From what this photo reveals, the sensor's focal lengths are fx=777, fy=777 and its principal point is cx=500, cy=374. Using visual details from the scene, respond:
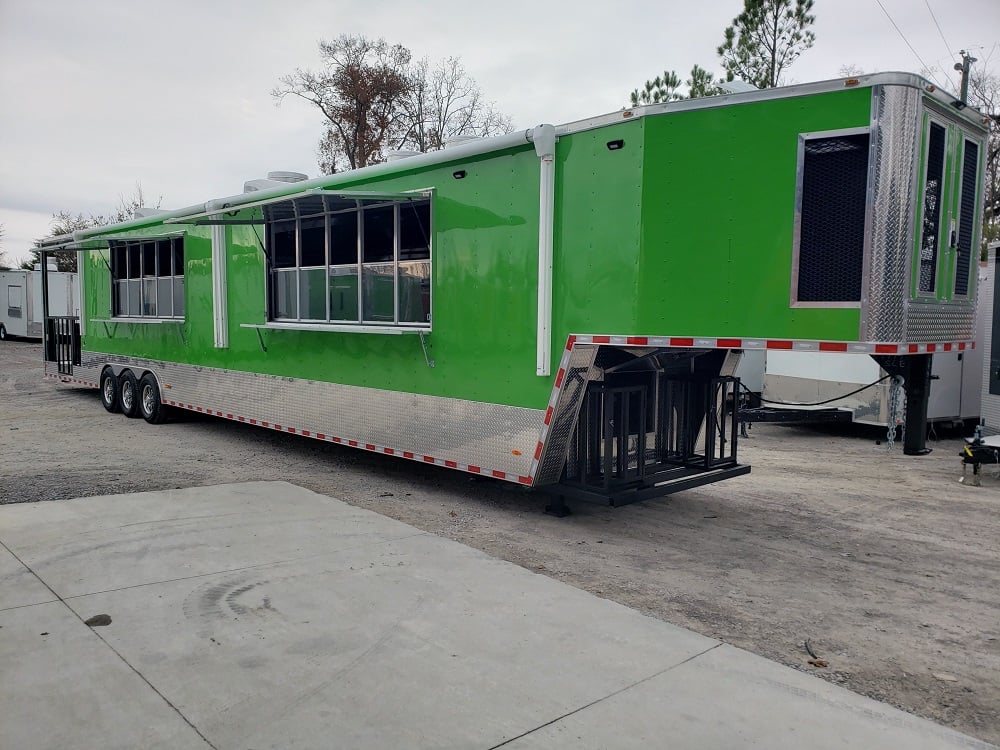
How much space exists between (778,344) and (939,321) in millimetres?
1258

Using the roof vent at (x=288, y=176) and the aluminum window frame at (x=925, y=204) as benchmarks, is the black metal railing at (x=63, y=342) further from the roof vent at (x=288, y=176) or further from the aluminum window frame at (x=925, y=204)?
the aluminum window frame at (x=925, y=204)

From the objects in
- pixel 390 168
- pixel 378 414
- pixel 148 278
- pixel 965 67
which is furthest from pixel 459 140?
pixel 965 67

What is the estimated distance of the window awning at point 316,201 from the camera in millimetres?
7449

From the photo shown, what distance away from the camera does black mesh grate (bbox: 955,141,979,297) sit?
18.7ft

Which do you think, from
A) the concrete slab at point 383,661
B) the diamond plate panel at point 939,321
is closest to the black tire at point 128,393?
the concrete slab at point 383,661

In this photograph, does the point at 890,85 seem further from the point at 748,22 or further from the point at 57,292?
the point at 57,292

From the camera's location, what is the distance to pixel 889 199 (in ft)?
16.0

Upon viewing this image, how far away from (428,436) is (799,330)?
12.0 ft

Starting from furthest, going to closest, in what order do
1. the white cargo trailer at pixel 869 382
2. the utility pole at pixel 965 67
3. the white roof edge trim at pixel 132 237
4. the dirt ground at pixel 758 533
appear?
the utility pole at pixel 965 67 < the white roof edge trim at pixel 132 237 < the white cargo trailer at pixel 869 382 < the dirt ground at pixel 758 533

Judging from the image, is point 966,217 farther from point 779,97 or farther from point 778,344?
point 778,344

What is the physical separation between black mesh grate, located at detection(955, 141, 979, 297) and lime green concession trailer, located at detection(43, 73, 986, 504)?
0.03 meters

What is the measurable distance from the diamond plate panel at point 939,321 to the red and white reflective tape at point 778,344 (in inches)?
2.1

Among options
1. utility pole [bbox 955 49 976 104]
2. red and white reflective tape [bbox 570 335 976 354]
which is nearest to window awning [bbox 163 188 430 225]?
red and white reflective tape [bbox 570 335 976 354]

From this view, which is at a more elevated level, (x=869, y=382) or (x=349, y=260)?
(x=349, y=260)
